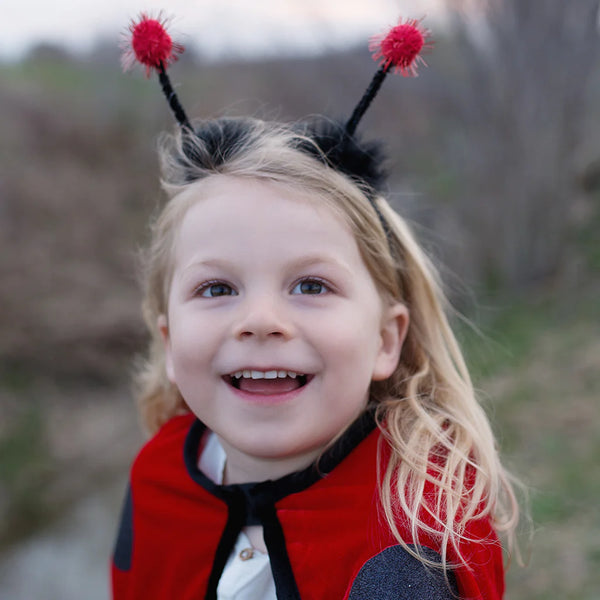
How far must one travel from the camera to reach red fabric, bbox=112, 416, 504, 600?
1227 mm

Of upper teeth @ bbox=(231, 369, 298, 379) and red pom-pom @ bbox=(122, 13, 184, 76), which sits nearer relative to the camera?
Answer: upper teeth @ bbox=(231, 369, 298, 379)

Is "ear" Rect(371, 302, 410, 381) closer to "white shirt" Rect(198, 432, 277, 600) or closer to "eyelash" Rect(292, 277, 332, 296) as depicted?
"eyelash" Rect(292, 277, 332, 296)

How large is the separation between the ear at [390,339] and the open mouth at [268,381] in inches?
8.9

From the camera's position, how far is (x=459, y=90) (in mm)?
5793

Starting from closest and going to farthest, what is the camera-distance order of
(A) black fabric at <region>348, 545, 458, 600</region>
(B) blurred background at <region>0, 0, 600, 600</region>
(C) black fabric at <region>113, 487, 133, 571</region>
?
(A) black fabric at <region>348, 545, 458, 600</region>
(C) black fabric at <region>113, 487, 133, 571</region>
(B) blurred background at <region>0, 0, 600, 600</region>

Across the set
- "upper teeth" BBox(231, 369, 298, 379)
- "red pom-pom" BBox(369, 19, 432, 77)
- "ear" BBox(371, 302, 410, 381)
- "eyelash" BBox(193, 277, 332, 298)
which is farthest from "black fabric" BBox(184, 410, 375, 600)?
"red pom-pom" BBox(369, 19, 432, 77)

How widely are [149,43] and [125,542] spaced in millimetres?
1199

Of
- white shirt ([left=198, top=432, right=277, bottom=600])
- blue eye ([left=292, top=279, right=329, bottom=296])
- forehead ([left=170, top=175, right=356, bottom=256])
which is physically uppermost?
forehead ([left=170, top=175, right=356, bottom=256])

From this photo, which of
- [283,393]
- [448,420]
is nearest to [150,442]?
[283,393]

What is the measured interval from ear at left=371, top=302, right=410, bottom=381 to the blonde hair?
0.13ft

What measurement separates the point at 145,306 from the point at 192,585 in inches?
30.5

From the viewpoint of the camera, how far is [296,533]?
51.8 inches

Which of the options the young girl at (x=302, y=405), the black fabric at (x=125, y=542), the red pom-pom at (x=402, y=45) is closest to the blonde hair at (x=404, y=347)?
the young girl at (x=302, y=405)

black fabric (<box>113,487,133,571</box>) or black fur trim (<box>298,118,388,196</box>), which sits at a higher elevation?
black fur trim (<box>298,118,388,196</box>)
